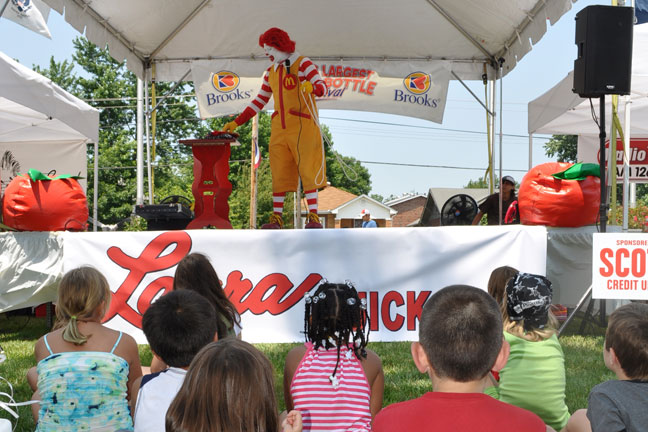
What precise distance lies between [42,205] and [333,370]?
405 cm

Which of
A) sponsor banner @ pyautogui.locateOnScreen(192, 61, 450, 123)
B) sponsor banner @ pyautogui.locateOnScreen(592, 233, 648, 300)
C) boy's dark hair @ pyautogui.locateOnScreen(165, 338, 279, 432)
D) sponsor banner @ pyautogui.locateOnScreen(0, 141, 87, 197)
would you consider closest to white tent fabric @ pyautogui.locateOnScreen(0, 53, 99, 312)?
sponsor banner @ pyautogui.locateOnScreen(0, 141, 87, 197)

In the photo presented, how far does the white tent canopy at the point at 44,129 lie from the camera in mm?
6621

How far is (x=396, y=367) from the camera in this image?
486 centimetres

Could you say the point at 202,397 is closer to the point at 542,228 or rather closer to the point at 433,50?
the point at 542,228

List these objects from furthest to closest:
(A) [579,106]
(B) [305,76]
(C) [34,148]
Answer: (C) [34,148] → (A) [579,106] → (B) [305,76]

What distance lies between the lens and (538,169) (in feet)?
17.9

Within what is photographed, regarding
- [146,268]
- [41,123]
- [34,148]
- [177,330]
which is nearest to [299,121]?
[146,268]

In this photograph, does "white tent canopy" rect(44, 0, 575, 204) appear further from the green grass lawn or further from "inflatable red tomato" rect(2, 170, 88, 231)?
the green grass lawn

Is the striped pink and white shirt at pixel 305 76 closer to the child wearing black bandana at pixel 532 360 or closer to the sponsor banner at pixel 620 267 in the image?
the sponsor banner at pixel 620 267

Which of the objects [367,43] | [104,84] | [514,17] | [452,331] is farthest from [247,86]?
[104,84]

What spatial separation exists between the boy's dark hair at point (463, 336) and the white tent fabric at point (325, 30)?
17.9 feet

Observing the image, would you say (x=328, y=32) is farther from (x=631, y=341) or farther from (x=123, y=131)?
(x=123, y=131)

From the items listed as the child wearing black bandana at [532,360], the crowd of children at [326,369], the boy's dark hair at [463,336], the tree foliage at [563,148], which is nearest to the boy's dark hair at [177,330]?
the crowd of children at [326,369]

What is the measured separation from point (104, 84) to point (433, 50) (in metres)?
39.4
